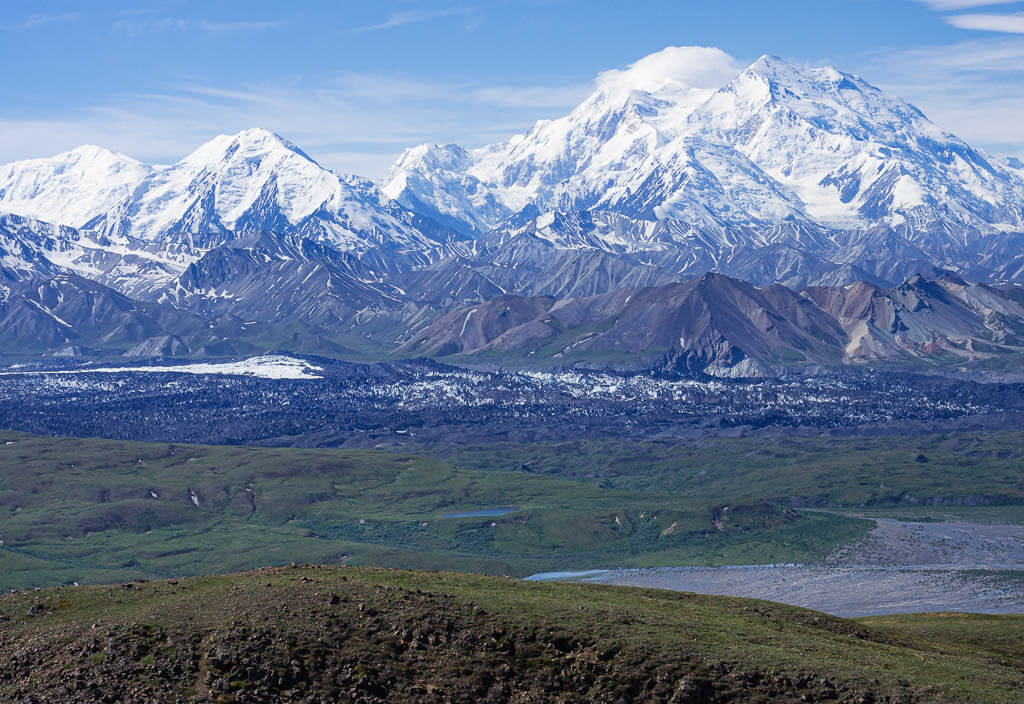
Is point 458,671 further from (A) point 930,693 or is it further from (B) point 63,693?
(A) point 930,693

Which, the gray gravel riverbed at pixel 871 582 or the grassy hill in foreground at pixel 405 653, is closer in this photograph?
the grassy hill in foreground at pixel 405 653

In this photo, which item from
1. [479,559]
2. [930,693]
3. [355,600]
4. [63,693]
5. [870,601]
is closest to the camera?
[63,693]

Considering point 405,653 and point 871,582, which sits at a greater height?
point 405,653

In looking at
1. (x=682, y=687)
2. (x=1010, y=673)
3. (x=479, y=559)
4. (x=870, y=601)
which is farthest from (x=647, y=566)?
(x=682, y=687)

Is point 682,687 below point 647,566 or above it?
above

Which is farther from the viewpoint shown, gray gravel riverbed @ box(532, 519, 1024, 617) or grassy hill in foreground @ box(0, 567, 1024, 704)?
gray gravel riverbed @ box(532, 519, 1024, 617)

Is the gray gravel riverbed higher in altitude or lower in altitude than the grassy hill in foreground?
lower

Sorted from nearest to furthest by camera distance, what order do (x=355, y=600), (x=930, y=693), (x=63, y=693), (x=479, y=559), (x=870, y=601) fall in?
(x=63, y=693) → (x=930, y=693) → (x=355, y=600) → (x=870, y=601) → (x=479, y=559)

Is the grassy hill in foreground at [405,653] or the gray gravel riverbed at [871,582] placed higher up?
the grassy hill in foreground at [405,653]
